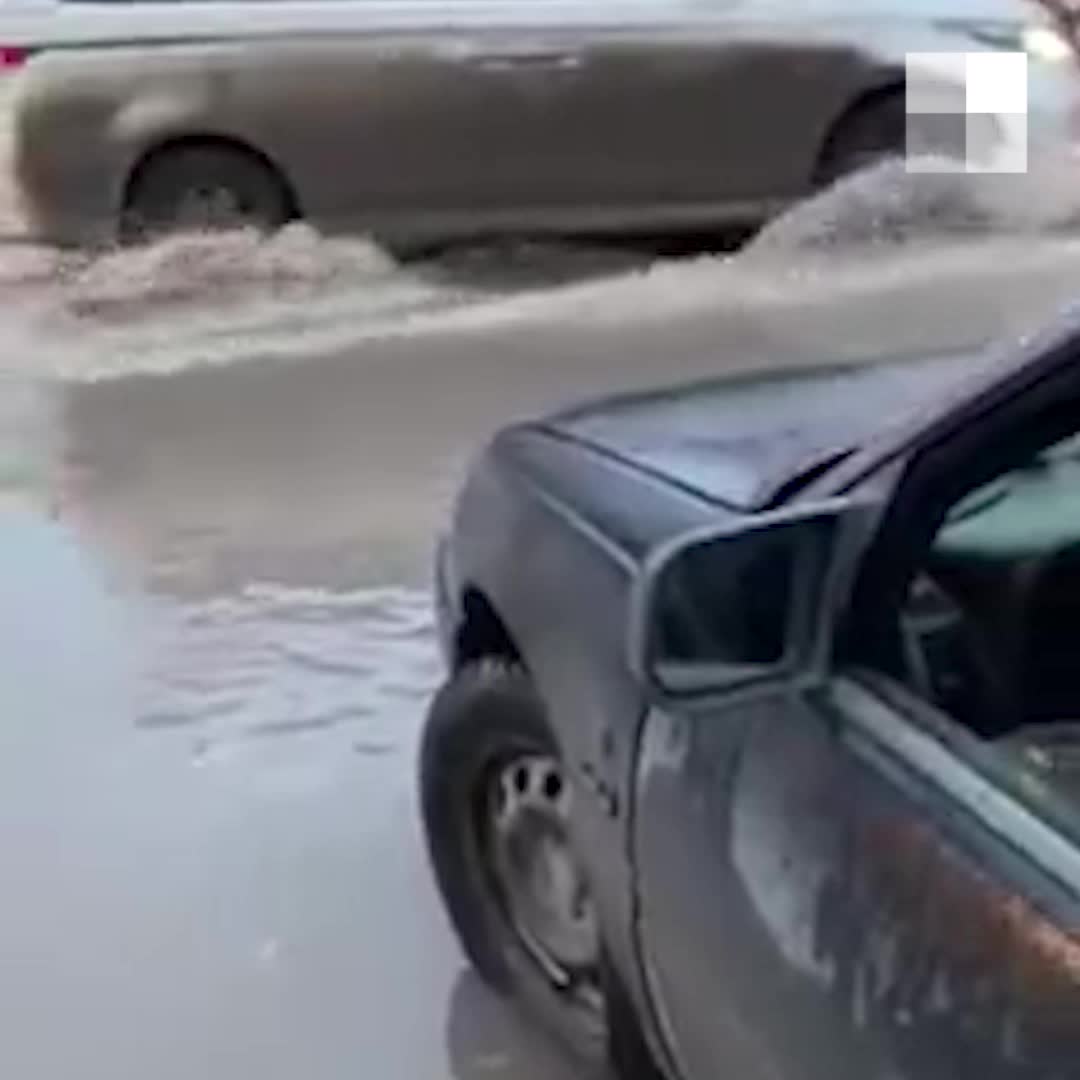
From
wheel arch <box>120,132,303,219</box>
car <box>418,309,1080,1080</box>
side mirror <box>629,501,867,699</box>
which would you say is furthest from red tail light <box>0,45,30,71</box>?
side mirror <box>629,501,867,699</box>

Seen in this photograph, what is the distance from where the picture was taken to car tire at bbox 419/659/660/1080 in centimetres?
421

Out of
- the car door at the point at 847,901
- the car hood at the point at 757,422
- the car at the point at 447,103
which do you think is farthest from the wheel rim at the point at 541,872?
the car at the point at 447,103

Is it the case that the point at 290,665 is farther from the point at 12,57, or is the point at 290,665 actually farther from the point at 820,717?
the point at 12,57

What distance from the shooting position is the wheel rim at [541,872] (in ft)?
13.9

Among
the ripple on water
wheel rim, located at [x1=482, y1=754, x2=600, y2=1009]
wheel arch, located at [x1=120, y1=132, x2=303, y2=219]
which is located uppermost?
wheel rim, located at [x1=482, y1=754, x2=600, y2=1009]

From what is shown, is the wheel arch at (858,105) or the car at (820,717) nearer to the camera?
the car at (820,717)

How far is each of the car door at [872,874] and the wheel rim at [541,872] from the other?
2.64 ft

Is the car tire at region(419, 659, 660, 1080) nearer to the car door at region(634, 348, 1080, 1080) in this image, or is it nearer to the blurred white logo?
the car door at region(634, 348, 1080, 1080)

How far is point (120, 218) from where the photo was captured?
11.9 meters

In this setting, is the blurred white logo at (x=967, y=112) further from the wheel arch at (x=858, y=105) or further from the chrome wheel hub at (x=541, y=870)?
the chrome wheel hub at (x=541, y=870)

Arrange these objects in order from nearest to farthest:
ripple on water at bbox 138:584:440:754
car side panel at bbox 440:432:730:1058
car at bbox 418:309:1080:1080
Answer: car at bbox 418:309:1080:1080 < car side panel at bbox 440:432:730:1058 < ripple on water at bbox 138:584:440:754

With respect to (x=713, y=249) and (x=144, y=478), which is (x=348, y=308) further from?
(x=144, y=478)

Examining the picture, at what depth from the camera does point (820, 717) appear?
298cm

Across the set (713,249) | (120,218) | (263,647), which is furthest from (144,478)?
(713,249)
